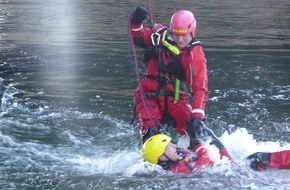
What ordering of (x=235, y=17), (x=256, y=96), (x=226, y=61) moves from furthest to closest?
(x=235, y=17) < (x=226, y=61) < (x=256, y=96)

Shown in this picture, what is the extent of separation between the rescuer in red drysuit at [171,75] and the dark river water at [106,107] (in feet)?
2.32

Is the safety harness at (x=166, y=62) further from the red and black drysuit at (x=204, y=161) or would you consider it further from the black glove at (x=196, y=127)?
the red and black drysuit at (x=204, y=161)

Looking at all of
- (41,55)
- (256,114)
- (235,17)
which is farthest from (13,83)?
(235,17)

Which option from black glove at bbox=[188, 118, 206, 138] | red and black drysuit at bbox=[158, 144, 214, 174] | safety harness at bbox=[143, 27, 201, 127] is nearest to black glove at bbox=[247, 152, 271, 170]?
red and black drysuit at bbox=[158, 144, 214, 174]

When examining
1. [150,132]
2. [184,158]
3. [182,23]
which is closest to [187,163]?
[184,158]

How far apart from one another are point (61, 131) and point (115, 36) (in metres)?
12.3

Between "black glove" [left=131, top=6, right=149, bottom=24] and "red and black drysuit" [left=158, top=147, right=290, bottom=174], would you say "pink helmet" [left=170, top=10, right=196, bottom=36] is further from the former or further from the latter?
"red and black drysuit" [left=158, top=147, right=290, bottom=174]

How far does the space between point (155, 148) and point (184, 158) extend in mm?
490

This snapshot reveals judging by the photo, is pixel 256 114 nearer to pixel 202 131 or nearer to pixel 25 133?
pixel 202 131

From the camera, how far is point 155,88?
9070 mm

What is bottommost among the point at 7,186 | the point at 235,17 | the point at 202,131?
the point at 235,17

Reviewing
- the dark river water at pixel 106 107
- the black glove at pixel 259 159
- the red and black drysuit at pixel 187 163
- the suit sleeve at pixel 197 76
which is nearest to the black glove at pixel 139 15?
the suit sleeve at pixel 197 76

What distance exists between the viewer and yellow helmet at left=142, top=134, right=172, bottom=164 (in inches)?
304

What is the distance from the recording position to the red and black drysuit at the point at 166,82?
849 cm
